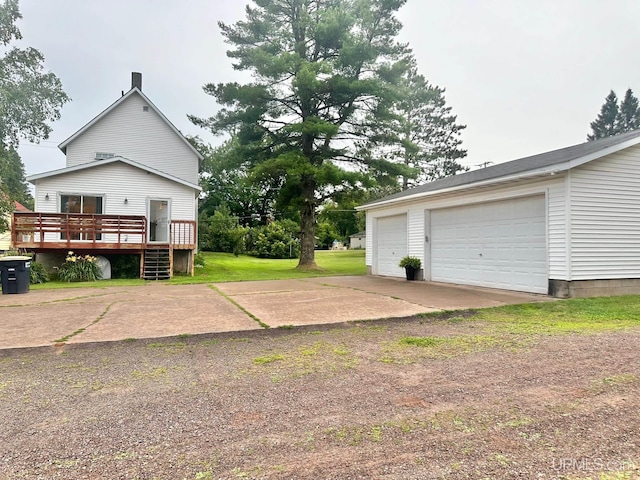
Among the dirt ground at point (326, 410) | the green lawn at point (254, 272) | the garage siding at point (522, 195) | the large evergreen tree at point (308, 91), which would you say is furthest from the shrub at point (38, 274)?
the garage siding at point (522, 195)

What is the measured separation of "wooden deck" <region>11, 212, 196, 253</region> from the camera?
12320mm

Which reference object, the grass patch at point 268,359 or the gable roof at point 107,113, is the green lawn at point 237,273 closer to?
the gable roof at point 107,113

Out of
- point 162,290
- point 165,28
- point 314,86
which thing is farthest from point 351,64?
point 162,290

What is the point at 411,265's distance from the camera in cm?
1209

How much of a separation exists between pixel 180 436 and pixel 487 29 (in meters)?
17.1

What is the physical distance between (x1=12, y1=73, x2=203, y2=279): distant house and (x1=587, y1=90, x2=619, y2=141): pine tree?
185ft

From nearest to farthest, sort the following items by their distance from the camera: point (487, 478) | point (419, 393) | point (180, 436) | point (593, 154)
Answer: point (487, 478)
point (180, 436)
point (419, 393)
point (593, 154)

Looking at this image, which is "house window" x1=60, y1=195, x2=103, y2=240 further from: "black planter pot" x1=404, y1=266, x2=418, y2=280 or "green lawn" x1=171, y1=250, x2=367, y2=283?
"black planter pot" x1=404, y1=266, x2=418, y2=280

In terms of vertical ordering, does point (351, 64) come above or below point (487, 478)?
above

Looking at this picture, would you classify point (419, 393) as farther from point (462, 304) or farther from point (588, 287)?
point (588, 287)

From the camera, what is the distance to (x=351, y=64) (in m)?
16.6

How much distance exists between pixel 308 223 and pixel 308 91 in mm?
6055

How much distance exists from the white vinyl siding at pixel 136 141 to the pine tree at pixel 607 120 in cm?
5498

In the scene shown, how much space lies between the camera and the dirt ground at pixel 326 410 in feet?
6.44
